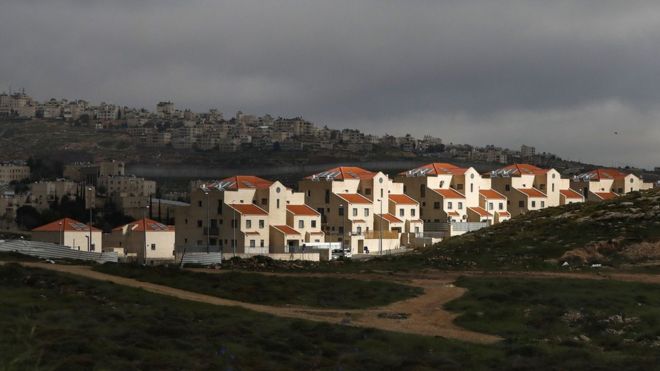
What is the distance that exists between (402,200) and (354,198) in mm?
6208

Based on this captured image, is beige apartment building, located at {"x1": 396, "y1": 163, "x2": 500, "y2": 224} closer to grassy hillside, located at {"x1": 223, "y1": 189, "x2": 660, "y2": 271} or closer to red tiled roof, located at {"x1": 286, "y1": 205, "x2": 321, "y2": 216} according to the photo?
red tiled roof, located at {"x1": 286, "y1": 205, "x2": 321, "y2": 216}

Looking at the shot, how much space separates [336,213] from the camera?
99.8 m

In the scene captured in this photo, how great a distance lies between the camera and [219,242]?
88438 millimetres

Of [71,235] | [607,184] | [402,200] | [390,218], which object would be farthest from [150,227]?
[607,184]

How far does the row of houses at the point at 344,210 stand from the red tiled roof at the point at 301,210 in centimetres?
9

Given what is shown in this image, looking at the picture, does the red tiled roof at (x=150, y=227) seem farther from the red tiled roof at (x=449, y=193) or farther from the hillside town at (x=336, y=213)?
the red tiled roof at (x=449, y=193)

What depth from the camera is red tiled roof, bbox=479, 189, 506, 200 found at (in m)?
114

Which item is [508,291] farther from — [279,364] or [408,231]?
[408,231]

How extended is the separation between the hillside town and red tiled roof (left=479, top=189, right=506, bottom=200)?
0.23 meters

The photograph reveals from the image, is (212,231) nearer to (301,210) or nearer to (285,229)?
(285,229)

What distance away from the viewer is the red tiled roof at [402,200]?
10481 cm

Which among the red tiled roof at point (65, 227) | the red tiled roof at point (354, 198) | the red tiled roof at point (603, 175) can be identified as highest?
the red tiled roof at point (603, 175)

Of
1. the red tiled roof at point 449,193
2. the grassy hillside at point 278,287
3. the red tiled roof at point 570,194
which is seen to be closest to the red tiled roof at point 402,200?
the red tiled roof at point 449,193

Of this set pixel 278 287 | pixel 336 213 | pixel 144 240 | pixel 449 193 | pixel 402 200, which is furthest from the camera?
pixel 449 193
